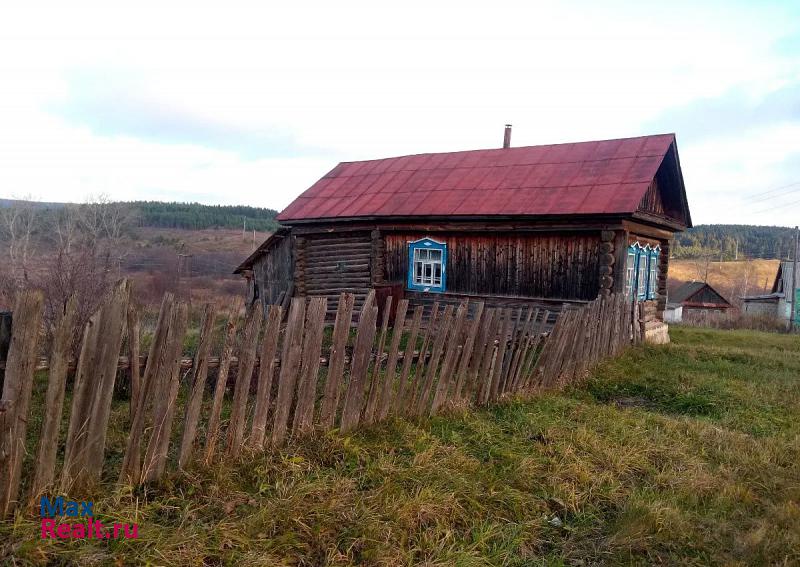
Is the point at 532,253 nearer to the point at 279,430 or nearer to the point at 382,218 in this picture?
the point at 382,218

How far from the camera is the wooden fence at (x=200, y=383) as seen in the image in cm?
265

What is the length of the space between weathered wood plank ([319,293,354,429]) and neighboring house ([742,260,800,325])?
3883cm

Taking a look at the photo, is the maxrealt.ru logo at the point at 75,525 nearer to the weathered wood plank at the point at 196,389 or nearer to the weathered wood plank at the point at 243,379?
the weathered wood plank at the point at 196,389

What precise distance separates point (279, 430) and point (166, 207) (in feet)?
327

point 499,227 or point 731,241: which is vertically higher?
point 731,241

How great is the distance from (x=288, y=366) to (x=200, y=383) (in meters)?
0.68

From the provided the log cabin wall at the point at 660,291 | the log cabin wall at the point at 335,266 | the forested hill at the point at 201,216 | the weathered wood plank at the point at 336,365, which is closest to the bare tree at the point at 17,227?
the forested hill at the point at 201,216

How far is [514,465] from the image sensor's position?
163 inches

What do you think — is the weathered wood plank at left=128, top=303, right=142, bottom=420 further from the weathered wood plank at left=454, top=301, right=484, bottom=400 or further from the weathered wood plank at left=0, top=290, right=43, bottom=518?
the weathered wood plank at left=454, top=301, right=484, bottom=400

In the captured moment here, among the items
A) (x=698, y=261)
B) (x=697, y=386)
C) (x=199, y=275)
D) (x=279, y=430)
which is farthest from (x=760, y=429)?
(x=698, y=261)

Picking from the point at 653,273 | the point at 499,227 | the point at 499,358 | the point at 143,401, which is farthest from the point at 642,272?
the point at 143,401

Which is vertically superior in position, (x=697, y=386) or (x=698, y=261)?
(x=698, y=261)

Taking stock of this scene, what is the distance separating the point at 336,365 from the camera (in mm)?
4113

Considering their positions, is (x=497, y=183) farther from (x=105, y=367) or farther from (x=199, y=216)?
(x=199, y=216)
